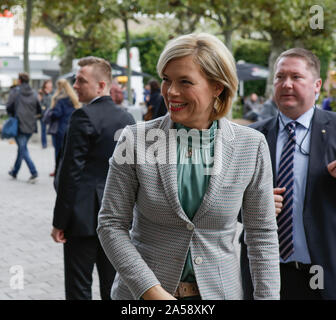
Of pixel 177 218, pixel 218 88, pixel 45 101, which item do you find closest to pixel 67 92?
pixel 218 88

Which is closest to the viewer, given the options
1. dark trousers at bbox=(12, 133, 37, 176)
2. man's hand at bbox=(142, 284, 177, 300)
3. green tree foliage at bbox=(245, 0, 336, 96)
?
man's hand at bbox=(142, 284, 177, 300)

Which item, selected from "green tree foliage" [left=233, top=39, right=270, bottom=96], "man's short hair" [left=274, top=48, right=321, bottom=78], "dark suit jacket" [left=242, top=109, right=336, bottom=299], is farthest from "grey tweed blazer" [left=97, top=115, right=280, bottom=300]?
"green tree foliage" [left=233, top=39, right=270, bottom=96]

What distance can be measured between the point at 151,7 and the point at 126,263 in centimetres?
2089

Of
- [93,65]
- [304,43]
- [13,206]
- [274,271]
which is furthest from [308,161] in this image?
[304,43]

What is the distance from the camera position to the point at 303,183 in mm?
3639

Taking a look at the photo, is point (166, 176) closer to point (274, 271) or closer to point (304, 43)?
point (274, 271)

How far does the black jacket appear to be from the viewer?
13.9m

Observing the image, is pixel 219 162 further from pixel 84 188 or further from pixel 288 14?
pixel 288 14

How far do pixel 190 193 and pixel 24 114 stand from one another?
1188cm

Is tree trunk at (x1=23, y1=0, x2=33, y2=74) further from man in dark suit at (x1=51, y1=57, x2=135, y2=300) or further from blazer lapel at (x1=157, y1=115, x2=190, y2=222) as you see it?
blazer lapel at (x1=157, y1=115, x2=190, y2=222)

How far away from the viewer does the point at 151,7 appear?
22.6m

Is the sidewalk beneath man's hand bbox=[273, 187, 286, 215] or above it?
beneath

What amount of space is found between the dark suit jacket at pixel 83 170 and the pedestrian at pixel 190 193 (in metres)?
2.12

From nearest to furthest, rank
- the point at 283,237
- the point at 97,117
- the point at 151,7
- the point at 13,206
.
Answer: the point at 283,237, the point at 97,117, the point at 13,206, the point at 151,7
